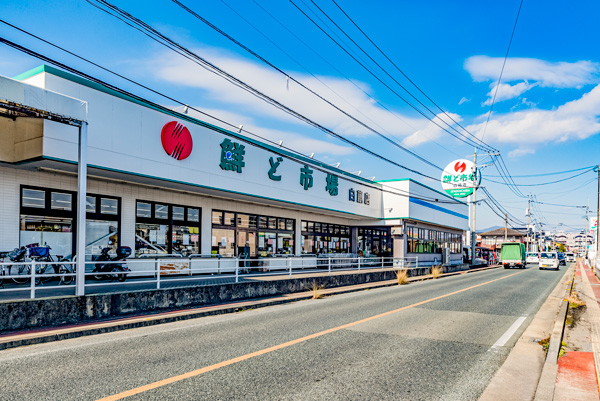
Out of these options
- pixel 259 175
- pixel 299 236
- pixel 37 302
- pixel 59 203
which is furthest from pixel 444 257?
pixel 37 302

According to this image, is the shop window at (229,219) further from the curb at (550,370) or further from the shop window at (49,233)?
the curb at (550,370)

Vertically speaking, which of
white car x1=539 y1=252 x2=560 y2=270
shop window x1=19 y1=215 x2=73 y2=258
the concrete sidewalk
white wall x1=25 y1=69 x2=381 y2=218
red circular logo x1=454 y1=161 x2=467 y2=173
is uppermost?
red circular logo x1=454 y1=161 x2=467 y2=173

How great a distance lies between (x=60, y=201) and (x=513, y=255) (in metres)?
45.0

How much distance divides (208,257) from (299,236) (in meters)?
9.40

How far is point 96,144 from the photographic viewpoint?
43.3ft

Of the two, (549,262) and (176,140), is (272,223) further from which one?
(549,262)

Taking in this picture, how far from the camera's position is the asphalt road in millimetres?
5242

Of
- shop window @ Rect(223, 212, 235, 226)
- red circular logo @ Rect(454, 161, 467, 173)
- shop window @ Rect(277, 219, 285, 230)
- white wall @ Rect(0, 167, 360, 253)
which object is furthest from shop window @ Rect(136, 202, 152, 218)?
red circular logo @ Rect(454, 161, 467, 173)

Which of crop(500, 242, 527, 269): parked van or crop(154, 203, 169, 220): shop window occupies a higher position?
crop(154, 203, 169, 220): shop window

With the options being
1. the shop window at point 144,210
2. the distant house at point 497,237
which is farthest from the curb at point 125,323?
the distant house at point 497,237

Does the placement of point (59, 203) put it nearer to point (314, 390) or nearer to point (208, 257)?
point (208, 257)

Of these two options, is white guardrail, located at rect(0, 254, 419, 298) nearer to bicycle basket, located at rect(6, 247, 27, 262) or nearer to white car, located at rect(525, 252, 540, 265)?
bicycle basket, located at rect(6, 247, 27, 262)

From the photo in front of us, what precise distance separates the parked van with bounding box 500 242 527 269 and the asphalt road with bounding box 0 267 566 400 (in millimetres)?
38277

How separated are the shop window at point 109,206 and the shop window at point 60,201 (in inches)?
45.8
